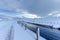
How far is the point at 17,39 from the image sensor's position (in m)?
4.15

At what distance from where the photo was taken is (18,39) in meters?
4.13

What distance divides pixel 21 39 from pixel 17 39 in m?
0.18

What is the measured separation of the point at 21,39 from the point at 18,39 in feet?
0.43

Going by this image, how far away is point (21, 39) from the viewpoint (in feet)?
13.3

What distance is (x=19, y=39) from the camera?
410 centimetres

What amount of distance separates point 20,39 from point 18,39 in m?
0.09

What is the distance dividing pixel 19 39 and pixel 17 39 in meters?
0.09

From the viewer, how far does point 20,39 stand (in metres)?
4.09

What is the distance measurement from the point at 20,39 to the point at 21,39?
44 mm

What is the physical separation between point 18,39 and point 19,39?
0.16ft
